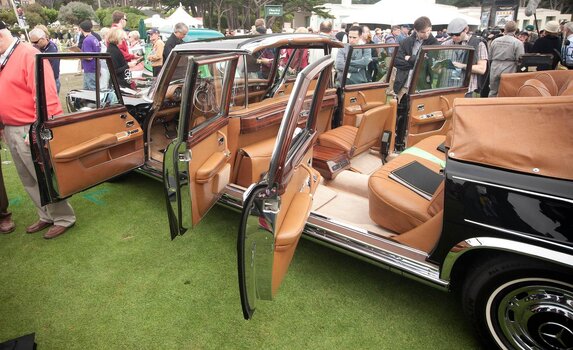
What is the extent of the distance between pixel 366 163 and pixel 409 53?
11.4 ft

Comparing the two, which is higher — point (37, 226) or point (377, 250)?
point (377, 250)

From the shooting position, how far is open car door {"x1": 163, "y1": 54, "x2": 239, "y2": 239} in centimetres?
250

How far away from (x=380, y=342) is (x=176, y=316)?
1390 millimetres

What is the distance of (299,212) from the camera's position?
2.28 meters

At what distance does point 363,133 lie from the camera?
13.4ft

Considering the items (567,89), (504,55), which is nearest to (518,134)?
(567,89)

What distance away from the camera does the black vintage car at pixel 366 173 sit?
190cm

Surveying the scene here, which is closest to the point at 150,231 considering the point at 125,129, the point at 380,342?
the point at 125,129

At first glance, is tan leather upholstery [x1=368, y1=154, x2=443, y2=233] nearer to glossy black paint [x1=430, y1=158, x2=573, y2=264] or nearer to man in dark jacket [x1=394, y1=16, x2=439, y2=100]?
glossy black paint [x1=430, y1=158, x2=573, y2=264]

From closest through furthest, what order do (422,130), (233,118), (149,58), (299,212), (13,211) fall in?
(299,212), (233,118), (13,211), (422,130), (149,58)

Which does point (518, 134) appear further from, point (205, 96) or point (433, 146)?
point (205, 96)

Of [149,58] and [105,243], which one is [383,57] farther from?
[149,58]

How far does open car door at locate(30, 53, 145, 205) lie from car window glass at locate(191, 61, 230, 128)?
998 millimetres

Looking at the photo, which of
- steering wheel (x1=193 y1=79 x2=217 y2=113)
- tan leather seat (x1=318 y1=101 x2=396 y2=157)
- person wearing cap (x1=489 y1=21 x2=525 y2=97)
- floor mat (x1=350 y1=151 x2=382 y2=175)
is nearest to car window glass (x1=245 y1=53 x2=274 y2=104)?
tan leather seat (x1=318 y1=101 x2=396 y2=157)
